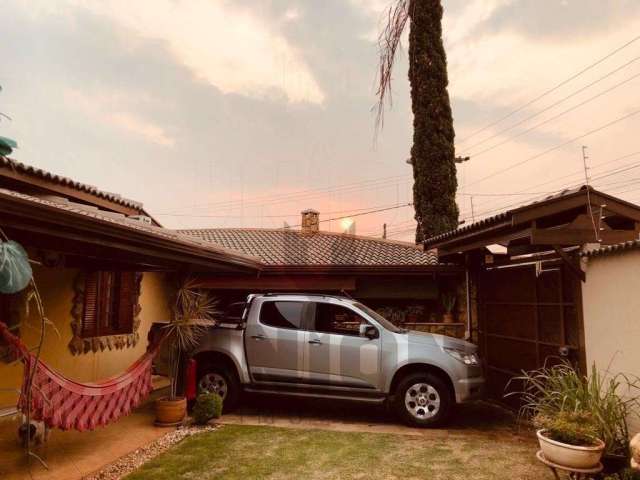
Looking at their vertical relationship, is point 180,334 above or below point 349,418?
above

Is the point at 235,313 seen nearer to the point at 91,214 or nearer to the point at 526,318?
the point at 91,214

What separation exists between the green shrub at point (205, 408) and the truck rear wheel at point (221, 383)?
0.57 m

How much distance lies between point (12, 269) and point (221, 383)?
526 centimetres

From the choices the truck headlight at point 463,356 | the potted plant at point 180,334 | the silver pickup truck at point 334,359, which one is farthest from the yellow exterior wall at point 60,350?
the truck headlight at point 463,356

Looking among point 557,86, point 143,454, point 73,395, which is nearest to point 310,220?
point 557,86

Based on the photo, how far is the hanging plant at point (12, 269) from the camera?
8.59ft

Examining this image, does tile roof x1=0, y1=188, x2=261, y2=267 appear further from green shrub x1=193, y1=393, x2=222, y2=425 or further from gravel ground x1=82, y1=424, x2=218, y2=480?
gravel ground x1=82, y1=424, x2=218, y2=480

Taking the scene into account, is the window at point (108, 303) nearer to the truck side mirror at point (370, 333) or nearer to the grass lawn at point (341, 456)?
the grass lawn at point (341, 456)

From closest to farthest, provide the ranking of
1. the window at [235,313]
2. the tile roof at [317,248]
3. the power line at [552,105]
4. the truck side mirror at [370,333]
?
the truck side mirror at [370,333], the window at [235,313], the power line at [552,105], the tile roof at [317,248]

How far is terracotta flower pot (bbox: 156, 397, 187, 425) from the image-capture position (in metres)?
6.57

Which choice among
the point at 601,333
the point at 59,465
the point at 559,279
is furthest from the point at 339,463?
the point at 559,279

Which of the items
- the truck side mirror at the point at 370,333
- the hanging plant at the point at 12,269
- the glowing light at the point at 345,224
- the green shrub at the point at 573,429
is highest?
the glowing light at the point at 345,224

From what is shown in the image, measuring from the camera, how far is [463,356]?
22.9 ft

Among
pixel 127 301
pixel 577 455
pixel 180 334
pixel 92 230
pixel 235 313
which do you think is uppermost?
pixel 92 230
